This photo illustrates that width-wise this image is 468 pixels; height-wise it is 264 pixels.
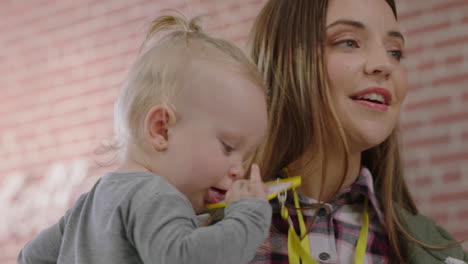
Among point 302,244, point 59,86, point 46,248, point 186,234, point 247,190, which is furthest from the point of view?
point 59,86

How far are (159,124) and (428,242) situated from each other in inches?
36.1

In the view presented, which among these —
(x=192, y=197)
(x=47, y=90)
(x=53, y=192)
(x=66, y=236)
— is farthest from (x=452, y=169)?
(x=47, y=90)

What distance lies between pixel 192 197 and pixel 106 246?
0.19 meters

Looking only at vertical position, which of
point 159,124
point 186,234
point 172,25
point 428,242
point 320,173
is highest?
point 172,25

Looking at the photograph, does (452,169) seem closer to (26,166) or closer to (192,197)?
(192,197)

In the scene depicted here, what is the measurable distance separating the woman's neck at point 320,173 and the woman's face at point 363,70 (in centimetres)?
6

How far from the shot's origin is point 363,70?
5.08 feet

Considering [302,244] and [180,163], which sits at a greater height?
[180,163]

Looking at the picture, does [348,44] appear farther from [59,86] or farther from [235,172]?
[59,86]

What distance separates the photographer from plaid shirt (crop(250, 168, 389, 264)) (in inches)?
60.7

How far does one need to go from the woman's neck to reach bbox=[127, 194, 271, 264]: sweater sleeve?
2.22 ft

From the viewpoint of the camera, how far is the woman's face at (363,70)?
1544mm

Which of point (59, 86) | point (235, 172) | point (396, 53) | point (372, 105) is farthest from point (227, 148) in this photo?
point (59, 86)

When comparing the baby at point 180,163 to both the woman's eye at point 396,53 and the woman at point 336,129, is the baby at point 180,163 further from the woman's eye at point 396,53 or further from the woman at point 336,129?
the woman's eye at point 396,53
